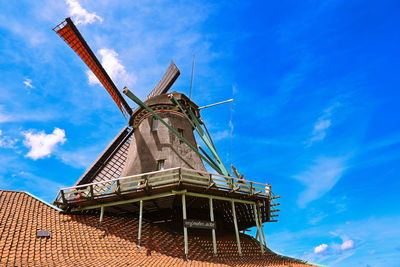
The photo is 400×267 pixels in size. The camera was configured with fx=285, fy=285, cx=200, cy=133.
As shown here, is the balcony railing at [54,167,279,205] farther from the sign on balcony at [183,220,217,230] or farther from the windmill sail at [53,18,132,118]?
the windmill sail at [53,18,132,118]

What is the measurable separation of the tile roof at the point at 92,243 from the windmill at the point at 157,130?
Result: 3836mm

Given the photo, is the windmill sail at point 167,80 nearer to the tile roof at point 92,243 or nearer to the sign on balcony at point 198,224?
the tile roof at point 92,243

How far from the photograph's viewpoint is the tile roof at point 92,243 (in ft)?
37.5

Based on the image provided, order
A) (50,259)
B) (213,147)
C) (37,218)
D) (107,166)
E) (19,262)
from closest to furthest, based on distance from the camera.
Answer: (19,262) < (50,259) < (37,218) < (213,147) < (107,166)

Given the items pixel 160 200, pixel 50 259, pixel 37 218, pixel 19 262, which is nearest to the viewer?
pixel 19 262

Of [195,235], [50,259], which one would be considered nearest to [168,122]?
[195,235]

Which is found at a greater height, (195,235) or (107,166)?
(107,166)

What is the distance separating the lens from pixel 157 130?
18.5 metres

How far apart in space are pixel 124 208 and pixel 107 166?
9.04m

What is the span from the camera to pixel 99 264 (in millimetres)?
11016

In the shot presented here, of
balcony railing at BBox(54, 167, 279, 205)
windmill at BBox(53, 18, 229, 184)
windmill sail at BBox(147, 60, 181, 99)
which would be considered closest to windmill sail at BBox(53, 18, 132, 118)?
windmill at BBox(53, 18, 229, 184)

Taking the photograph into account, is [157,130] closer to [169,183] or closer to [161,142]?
[161,142]

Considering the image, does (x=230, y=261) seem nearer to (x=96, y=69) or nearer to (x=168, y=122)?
(x=168, y=122)

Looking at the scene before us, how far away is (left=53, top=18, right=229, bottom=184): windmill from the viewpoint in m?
17.4
